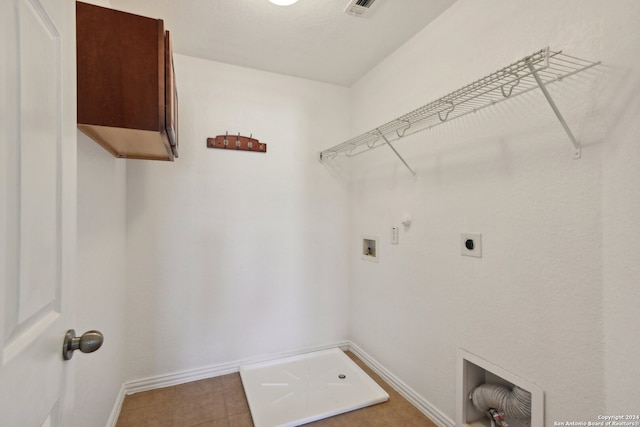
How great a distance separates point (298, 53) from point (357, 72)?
0.57 m

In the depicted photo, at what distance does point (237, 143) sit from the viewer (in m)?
2.36

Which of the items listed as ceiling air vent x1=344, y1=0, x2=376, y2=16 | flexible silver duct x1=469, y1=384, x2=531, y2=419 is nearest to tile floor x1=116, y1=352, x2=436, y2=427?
flexible silver duct x1=469, y1=384, x2=531, y2=419

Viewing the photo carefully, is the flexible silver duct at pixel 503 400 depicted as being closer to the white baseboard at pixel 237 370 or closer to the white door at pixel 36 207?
the white baseboard at pixel 237 370

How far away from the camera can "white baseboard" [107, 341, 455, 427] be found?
1.79 meters

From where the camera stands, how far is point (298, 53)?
2199 mm

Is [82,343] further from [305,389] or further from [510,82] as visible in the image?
[305,389]

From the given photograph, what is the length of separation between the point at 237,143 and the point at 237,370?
1795 mm

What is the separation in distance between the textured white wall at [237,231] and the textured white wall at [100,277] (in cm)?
19

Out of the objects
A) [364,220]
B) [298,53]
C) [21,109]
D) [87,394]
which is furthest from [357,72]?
[87,394]

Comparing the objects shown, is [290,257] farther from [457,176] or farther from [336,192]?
[457,176]

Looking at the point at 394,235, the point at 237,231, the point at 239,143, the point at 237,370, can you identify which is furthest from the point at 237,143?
the point at 237,370

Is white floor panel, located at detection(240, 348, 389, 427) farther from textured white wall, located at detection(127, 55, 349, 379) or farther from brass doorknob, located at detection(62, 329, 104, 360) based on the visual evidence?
brass doorknob, located at detection(62, 329, 104, 360)

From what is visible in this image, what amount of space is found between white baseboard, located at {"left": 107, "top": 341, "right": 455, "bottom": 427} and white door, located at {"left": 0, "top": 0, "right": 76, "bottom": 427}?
143cm

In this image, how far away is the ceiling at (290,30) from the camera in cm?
171
